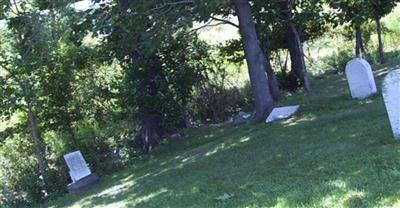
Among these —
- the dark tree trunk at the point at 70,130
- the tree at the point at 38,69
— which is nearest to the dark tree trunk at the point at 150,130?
the dark tree trunk at the point at 70,130

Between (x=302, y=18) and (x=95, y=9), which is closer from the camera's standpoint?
(x=95, y=9)

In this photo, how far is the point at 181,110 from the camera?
654 inches

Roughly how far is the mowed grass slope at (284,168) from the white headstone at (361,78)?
0.26m

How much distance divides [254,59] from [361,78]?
9.57 feet

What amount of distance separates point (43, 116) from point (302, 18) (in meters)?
7.86

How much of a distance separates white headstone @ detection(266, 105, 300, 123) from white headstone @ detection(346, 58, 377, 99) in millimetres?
1437

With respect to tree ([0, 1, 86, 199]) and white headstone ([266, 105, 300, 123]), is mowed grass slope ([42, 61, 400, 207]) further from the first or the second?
tree ([0, 1, 86, 199])

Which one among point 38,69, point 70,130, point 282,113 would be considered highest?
point 38,69

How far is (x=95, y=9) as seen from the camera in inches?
487

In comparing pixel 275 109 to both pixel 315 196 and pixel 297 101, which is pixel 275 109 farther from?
→ pixel 315 196

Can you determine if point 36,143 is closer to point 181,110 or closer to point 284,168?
point 181,110

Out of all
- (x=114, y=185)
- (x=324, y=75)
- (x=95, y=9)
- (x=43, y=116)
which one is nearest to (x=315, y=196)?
(x=114, y=185)

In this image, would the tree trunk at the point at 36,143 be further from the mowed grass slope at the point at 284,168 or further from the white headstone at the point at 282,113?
the white headstone at the point at 282,113

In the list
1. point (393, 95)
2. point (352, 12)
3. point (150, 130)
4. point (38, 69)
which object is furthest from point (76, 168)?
point (352, 12)
